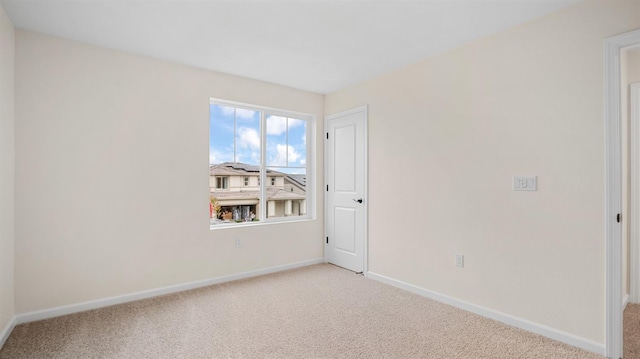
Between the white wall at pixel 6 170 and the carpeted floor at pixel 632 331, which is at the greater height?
the white wall at pixel 6 170

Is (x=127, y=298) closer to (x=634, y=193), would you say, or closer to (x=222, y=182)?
(x=222, y=182)

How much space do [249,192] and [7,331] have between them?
8.12 feet

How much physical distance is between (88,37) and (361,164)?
3108 mm

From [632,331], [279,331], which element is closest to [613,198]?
[632,331]

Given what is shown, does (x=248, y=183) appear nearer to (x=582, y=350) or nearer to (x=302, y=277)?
(x=302, y=277)

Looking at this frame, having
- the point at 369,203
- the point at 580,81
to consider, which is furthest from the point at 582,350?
the point at 369,203

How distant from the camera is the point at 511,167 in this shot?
260 centimetres

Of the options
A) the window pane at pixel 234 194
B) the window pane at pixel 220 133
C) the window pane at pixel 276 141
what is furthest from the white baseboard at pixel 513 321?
the window pane at pixel 220 133

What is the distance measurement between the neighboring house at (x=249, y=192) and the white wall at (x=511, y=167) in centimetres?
143

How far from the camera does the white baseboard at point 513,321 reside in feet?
7.23

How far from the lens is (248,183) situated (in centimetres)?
407

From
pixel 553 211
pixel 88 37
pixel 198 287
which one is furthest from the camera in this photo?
pixel 198 287

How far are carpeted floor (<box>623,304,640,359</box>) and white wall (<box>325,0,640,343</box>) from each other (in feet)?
0.82

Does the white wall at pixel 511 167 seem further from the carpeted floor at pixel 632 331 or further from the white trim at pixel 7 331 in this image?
the white trim at pixel 7 331
